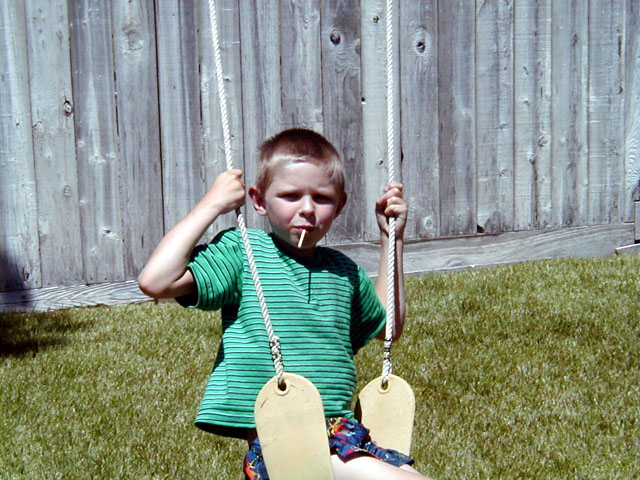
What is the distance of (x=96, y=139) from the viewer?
17.0ft

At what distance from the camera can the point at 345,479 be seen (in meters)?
2.13

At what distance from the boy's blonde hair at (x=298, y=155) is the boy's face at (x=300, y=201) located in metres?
0.02

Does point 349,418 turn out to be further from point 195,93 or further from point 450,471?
point 195,93

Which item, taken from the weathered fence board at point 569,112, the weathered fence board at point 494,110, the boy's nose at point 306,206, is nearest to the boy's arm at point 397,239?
the boy's nose at point 306,206

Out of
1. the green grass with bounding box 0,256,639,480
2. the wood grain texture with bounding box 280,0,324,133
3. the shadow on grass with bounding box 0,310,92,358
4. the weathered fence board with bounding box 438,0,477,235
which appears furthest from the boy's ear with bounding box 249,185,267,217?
the weathered fence board with bounding box 438,0,477,235

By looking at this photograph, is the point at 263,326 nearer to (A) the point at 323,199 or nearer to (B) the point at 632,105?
(A) the point at 323,199

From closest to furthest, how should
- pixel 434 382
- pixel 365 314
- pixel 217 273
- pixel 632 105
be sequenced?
pixel 217 273 < pixel 365 314 < pixel 434 382 < pixel 632 105

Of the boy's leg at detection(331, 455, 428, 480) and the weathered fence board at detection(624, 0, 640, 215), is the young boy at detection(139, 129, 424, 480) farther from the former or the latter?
the weathered fence board at detection(624, 0, 640, 215)

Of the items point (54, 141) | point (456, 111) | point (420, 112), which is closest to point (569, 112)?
point (456, 111)

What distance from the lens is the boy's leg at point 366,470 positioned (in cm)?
209

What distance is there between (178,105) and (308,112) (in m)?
0.82

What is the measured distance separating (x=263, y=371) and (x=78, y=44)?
345cm

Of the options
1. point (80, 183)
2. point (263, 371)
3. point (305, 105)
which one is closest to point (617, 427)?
point (263, 371)

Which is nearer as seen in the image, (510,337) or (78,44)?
(510,337)
